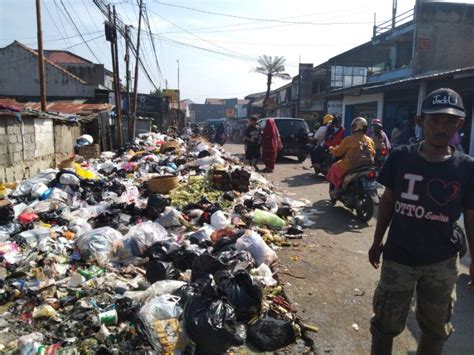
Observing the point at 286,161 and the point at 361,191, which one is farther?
the point at 286,161

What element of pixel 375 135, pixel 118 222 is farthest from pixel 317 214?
pixel 118 222

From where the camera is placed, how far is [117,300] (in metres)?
3.61

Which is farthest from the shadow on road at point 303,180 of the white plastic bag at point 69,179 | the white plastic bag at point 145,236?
the white plastic bag at point 145,236

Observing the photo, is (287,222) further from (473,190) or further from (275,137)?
(275,137)

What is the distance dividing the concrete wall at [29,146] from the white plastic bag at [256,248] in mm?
6269

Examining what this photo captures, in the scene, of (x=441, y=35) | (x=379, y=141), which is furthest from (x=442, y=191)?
(x=441, y=35)

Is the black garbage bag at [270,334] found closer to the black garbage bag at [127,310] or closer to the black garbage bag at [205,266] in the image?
the black garbage bag at [205,266]

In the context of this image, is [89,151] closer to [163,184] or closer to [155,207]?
[163,184]

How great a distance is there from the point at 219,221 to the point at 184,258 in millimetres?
1435

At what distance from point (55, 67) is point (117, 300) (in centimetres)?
3163

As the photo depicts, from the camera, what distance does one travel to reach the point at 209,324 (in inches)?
112

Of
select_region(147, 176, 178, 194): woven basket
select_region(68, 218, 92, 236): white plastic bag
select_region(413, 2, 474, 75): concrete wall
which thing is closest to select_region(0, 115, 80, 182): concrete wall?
select_region(147, 176, 178, 194): woven basket

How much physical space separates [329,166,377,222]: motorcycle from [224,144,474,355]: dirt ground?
226 millimetres

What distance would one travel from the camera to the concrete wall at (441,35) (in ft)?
75.4
